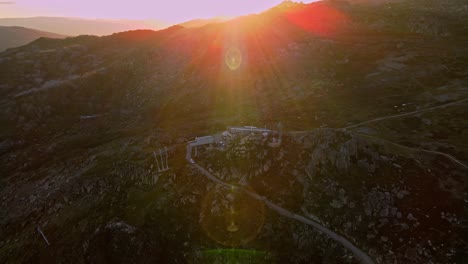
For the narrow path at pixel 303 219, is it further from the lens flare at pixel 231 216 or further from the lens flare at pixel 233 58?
the lens flare at pixel 233 58

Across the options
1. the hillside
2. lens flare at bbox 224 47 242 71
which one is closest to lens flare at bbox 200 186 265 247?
the hillside

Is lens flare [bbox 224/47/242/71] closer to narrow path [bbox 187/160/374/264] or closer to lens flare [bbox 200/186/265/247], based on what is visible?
narrow path [bbox 187/160/374/264]

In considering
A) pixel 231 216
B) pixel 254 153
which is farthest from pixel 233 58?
pixel 231 216

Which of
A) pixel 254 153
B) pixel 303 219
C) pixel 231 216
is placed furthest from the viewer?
pixel 254 153

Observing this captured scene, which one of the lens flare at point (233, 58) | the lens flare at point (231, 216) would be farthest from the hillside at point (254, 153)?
the lens flare at point (233, 58)

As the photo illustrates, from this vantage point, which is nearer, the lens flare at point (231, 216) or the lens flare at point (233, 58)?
the lens flare at point (231, 216)

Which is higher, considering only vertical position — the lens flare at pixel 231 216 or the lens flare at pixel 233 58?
the lens flare at pixel 233 58

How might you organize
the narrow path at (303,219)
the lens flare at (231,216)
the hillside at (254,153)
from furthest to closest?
1. the lens flare at (231,216)
2. the hillside at (254,153)
3. the narrow path at (303,219)

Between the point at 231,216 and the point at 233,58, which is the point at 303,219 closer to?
the point at 231,216

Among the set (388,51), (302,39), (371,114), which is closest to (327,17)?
(302,39)
